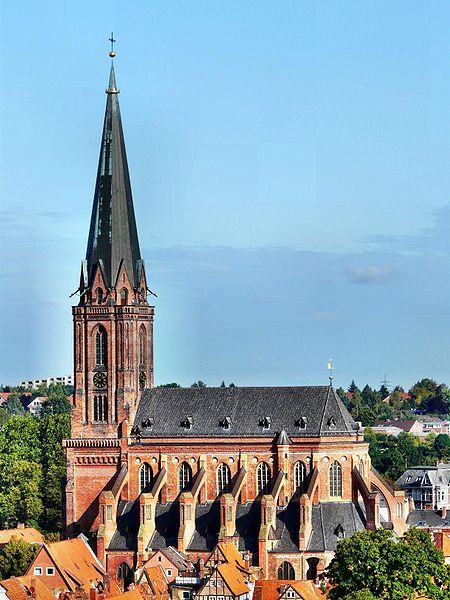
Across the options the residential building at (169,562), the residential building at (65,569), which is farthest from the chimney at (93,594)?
the residential building at (169,562)

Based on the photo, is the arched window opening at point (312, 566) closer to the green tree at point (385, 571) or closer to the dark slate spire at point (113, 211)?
the green tree at point (385, 571)

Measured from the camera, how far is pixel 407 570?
108 m

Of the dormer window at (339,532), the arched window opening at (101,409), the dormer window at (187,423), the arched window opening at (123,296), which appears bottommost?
the dormer window at (339,532)

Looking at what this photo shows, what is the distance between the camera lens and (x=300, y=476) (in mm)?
131250

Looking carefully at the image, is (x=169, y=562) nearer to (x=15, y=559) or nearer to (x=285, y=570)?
(x=285, y=570)

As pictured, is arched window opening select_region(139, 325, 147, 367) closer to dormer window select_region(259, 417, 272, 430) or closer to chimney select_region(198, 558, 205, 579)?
dormer window select_region(259, 417, 272, 430)

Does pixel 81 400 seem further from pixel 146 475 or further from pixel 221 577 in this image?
pixel 221 577

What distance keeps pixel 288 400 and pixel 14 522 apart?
168ft

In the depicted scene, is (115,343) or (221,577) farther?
(115,343)

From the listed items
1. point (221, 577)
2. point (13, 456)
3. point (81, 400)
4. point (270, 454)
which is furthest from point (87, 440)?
point (13, 456)

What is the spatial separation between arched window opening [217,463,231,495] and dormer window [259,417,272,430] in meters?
3.99

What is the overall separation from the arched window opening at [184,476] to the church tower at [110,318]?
5802 millimetres

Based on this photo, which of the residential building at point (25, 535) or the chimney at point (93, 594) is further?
the residential building at point (25, 535)

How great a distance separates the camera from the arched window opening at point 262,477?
132 meters
